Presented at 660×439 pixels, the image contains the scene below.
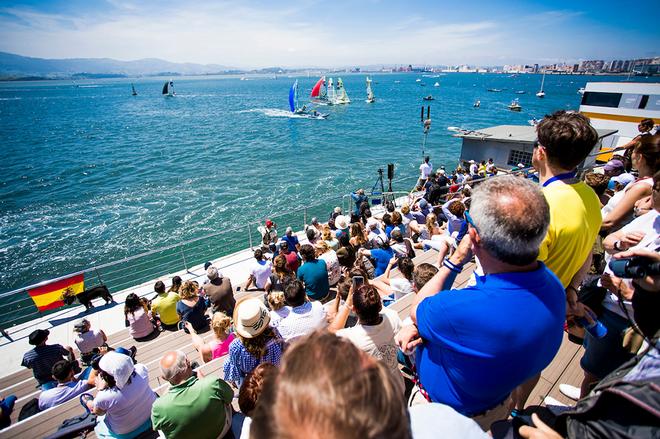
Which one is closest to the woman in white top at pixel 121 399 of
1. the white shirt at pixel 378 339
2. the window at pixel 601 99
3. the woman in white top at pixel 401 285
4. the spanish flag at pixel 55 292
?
the white shirt at pixel 378 339

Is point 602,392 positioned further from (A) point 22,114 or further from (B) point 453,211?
(A) point 22,114

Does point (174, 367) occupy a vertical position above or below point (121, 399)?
above

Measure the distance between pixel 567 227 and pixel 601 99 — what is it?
28747 millimetres

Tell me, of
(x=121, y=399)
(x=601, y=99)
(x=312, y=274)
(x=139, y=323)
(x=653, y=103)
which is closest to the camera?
(x=121, y=399)

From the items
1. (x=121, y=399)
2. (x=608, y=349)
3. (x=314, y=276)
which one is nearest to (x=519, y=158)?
(x=314, y=276)

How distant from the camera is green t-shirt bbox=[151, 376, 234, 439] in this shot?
267 centimetres

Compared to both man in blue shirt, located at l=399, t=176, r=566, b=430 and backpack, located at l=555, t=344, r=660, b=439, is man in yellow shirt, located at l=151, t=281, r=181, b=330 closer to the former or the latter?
man in blue shirt, located at l=399, t=176, r=566, b=430

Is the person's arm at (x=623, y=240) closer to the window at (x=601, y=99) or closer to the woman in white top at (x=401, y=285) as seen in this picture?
the woman in white top at (x=401, y=285)

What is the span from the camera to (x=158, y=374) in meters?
4.88

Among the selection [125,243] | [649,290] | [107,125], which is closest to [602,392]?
[649,290]

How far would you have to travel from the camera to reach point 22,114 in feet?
255

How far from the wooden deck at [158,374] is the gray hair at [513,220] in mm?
2107

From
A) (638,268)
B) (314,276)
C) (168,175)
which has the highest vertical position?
(638,268)

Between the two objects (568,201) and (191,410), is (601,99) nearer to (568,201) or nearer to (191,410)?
(568,201)
